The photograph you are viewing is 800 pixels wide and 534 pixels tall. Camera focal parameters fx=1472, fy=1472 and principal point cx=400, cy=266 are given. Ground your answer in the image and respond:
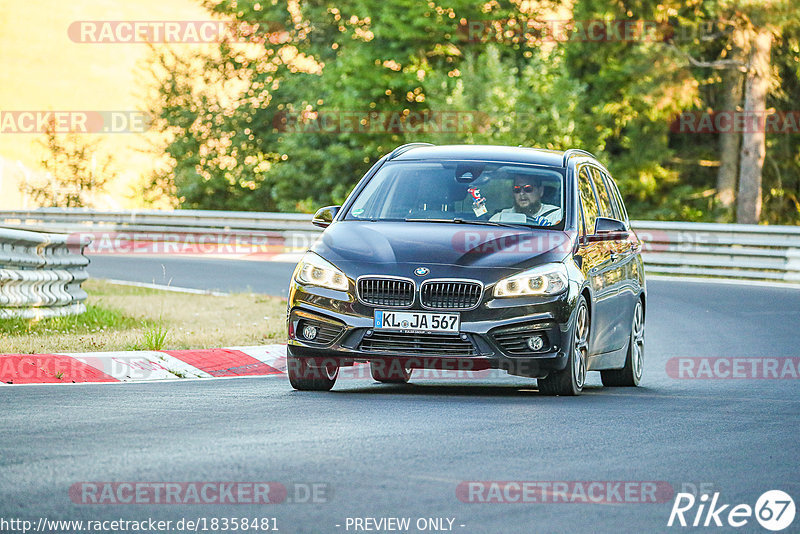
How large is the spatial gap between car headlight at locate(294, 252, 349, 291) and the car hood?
0.19ft

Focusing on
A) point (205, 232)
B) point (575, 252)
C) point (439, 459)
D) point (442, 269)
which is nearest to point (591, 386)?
point (575, 252)

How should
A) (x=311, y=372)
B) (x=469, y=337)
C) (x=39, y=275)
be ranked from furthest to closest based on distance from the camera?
(x=39, y=275), (x=311, y=372), (x=469, y=337)

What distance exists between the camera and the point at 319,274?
1011 centimetres

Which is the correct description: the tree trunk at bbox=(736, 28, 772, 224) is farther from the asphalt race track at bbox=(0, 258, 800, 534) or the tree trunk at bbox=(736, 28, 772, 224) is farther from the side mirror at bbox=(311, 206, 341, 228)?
the side mirror at bbox=(311, 206, 341, 228)

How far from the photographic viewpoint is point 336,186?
4491 centimetres

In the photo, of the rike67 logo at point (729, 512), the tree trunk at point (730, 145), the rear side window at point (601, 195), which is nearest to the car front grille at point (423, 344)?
the rear side window at point (601, 195)

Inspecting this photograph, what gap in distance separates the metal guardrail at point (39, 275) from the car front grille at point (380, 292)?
460cm
